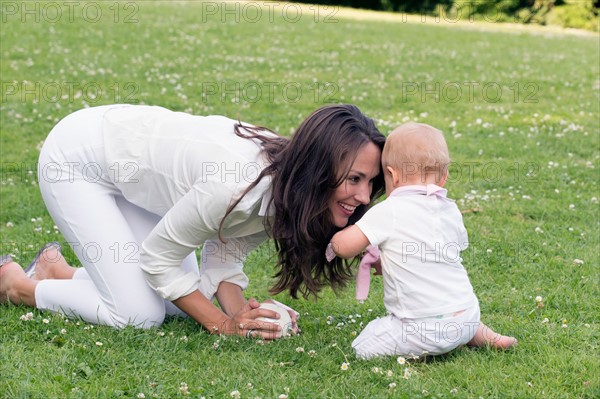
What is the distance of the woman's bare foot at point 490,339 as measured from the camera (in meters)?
4.10

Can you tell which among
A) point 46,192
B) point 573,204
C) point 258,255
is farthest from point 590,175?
point 46,192

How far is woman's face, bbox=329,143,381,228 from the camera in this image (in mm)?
3873

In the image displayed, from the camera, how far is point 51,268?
202 inches

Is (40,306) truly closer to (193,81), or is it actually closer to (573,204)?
(573,204)

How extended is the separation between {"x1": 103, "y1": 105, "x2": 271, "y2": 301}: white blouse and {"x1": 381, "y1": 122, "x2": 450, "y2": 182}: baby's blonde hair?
65 cm

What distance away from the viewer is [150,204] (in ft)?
14.9

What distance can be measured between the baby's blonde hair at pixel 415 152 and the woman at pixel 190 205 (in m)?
0.12

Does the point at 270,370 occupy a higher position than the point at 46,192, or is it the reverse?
the point at 46,192

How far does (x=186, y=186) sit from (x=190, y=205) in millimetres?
236

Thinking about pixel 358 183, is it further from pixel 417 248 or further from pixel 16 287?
pixel 16 287

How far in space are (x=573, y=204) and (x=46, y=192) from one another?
182 inches

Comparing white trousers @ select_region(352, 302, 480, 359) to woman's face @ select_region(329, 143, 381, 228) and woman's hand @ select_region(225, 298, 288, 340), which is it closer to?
woman's hand @ select_region(225, 298, 288, 340)

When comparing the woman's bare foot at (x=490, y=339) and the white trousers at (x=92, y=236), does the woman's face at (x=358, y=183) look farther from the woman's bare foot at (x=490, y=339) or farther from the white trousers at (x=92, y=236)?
the white trousers at (x=92, y=236)

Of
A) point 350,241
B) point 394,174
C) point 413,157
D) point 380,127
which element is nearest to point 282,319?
point 350,241
